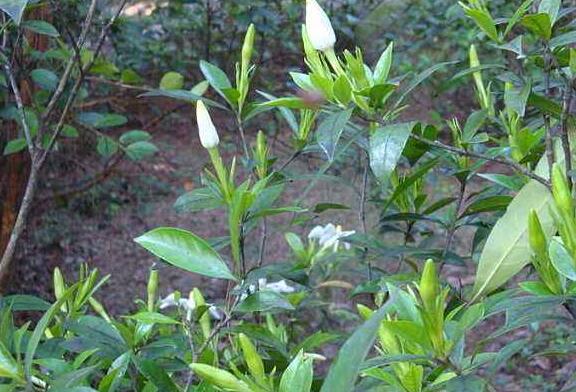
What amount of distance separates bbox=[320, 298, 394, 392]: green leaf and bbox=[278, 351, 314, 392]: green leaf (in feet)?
0.60

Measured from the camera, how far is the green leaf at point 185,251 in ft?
3.09

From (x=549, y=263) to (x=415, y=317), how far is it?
0.14 meters

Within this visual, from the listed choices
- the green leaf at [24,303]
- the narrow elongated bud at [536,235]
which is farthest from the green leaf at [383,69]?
the green leaf at [24,303]

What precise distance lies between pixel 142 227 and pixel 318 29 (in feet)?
11.8

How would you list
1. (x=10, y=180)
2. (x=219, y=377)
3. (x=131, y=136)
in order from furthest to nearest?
(x=10, y=180), (x=131, y=136), (x=219, y=377)

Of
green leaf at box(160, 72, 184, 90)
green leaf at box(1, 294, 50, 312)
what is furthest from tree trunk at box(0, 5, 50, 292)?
green leaf at box(1, 294, 50, 312)

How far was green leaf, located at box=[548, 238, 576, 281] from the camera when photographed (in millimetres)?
752

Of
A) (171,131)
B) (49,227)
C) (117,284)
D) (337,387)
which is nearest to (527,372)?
(117,284)

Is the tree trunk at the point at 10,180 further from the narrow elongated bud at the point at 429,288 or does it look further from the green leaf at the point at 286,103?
the narrow elongated bud at the point at 429,288

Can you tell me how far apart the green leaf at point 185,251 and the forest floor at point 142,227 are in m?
2.21

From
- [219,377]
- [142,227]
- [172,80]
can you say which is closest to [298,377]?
[219,377]

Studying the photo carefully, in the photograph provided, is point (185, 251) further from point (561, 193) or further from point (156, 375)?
point (561, 193)

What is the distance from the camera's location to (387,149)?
0.89 meters

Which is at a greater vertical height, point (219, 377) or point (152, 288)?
point (219, 377)
